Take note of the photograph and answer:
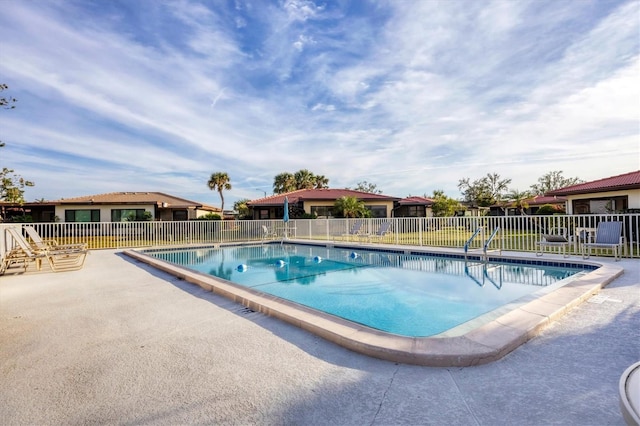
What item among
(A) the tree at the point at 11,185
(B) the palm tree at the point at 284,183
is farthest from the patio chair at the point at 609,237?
(B) the palm tree at the point at 284,183

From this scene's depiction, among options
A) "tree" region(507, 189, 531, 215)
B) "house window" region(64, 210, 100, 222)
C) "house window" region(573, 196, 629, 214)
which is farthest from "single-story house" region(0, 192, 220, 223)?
"tree" region(507, 189, 531, 215)

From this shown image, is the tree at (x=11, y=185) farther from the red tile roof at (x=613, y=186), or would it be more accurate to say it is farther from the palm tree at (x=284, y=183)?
the red tile roof at (x=613, y=186)

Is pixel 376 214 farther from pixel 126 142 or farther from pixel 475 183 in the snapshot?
pixel 475 183

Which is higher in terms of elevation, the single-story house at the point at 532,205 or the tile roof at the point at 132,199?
the tile roof at the point at 132,199

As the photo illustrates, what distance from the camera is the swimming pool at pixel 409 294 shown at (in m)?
3.00

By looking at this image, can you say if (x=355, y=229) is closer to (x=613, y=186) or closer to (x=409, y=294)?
(x=409, y=294)

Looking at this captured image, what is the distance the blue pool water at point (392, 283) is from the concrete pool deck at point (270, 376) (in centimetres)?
163

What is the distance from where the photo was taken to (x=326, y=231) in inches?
687

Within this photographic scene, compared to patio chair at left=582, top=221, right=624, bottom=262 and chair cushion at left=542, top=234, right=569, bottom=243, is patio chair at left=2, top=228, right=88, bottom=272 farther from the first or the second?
patio chair at left=582, top=221, right=624, bottom=262

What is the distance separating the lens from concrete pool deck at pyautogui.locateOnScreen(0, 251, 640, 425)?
6.68 feet

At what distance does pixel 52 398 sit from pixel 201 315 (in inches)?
79.4

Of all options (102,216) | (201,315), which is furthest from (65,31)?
(102,216)

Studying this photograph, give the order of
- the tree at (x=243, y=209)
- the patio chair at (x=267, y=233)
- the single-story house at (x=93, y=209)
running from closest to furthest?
the patio chair at (x=267, y=233) → the single-story house at (x=93, y=209) → the tree at (x=243, y=209)

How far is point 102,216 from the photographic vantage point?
1021 inches
